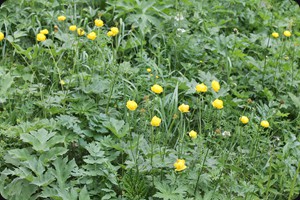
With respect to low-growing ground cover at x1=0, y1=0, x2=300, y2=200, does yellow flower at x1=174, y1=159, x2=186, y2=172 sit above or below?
above

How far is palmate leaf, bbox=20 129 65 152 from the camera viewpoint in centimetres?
268

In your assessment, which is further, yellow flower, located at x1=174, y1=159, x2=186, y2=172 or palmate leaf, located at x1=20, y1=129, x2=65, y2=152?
palmate leaf, located at x1=20, y1=129, x2=65, y2=152

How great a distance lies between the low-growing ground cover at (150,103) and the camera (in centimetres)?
268

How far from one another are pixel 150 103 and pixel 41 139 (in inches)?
26.9

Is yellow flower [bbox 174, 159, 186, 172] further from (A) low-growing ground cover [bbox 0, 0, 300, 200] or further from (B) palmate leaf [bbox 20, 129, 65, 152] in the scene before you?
(B) palmate leaf [bbox 20, 129, 65, 152]

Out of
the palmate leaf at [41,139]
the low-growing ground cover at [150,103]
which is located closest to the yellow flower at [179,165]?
the low-growing ground cover at [150,103]

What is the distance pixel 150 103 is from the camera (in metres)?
3.01

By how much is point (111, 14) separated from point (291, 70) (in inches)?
60.7

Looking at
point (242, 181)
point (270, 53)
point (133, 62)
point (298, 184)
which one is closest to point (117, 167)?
point (242, 181)

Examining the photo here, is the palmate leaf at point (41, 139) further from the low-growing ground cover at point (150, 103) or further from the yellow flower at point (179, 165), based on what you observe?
the yellow flower at point (179, 165)

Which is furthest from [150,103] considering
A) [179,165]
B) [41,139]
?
[41,139]

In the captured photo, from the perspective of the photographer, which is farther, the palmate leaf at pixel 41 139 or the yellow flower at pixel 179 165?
the palmate leaf at pixel 41 139

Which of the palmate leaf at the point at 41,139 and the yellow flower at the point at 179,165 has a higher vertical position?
the yellow flower at the point at 179,165

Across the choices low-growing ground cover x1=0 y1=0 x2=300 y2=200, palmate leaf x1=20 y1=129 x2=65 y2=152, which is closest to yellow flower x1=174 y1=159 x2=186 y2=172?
low-growing ground cover x1=0 y1=0 x2=300 y2=200
